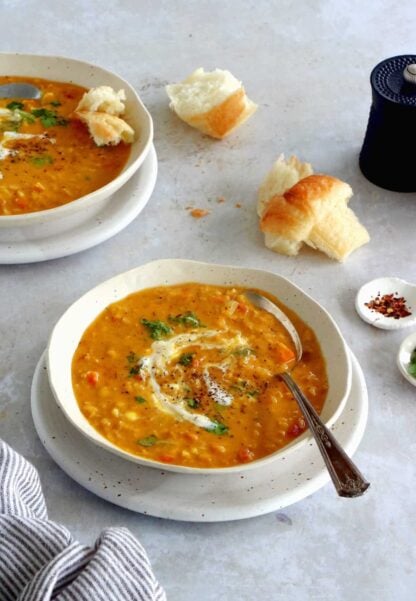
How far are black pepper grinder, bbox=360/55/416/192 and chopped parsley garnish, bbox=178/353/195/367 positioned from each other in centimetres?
111

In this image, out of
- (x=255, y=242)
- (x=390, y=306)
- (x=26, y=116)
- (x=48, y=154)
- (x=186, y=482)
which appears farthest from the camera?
(x=26, y=116)

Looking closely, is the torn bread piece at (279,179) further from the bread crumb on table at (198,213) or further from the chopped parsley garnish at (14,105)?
the chopped parsley garnish at (14,105)

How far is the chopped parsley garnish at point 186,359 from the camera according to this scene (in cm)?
228

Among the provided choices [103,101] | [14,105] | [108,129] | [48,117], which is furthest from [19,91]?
[108,129]

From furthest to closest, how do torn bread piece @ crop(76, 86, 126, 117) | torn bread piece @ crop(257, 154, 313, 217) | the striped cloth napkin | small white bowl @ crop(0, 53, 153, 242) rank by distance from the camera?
torn bread piece @ crop(76, 86, 126, 117)
torn bread piece @ crop(257, 154, 313, 217)
small white bowl @ crop(0, 53, 153, 242)
the striped cloth napkin

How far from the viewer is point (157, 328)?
2.37 metres

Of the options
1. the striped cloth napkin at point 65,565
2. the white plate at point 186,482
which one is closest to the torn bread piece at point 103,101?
the white plate at point 186,482

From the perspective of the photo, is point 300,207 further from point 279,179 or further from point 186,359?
point 186,359

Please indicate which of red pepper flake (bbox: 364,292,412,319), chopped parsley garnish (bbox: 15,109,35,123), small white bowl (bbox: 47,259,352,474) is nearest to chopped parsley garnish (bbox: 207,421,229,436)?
small white bowl (bbox: 47,259,352,474)

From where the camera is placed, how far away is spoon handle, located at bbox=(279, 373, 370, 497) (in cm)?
194

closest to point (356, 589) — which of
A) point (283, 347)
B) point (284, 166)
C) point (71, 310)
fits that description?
point (283, 347)

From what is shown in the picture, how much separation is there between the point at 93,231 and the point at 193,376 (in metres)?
0.76

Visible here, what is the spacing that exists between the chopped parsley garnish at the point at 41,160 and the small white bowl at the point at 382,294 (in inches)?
43.9

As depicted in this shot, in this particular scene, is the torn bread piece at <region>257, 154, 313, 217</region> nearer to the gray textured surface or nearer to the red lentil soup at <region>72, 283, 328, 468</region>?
the gray textured surface
